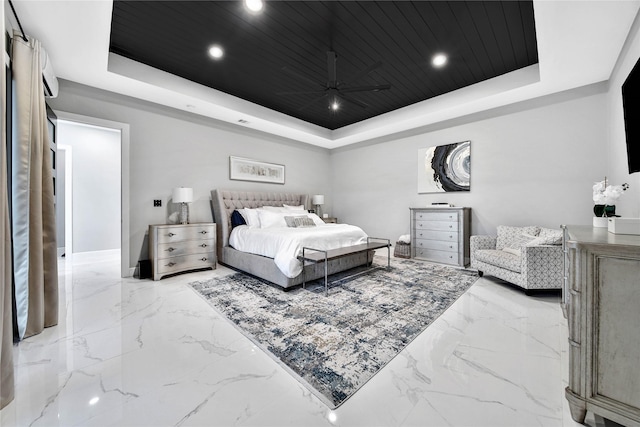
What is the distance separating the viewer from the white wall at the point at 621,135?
228 centimetres

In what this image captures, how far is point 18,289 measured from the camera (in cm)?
194

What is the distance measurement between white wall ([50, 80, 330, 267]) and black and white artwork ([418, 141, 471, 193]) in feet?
10.9

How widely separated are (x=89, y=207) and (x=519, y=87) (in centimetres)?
819

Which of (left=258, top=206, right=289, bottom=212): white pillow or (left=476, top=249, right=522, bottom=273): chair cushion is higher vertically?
(left=258, top=206, right=289, bottom=212): white pillow

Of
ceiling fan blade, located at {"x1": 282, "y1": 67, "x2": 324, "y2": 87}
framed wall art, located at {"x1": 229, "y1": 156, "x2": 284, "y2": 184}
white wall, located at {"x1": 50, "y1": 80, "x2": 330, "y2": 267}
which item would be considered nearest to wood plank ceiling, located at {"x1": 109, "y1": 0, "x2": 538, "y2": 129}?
ceiling fan blade, located at {"x1": 282, "y1": 67, "x2": 324, "y2": 87}

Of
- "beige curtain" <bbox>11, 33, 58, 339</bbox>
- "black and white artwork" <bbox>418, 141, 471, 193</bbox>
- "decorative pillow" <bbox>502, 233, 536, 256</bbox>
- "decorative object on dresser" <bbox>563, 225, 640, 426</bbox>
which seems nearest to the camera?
"decorative object on dresser" <bbox>563, 225, 640, 426</bbox>

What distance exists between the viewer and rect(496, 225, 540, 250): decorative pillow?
12.1ft

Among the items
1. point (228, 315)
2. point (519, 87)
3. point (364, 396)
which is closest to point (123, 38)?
point (228, 315)

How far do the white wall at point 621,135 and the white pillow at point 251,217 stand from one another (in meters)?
4.54

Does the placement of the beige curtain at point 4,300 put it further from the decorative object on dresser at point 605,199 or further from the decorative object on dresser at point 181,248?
the decorative object on dresser at point 605,199

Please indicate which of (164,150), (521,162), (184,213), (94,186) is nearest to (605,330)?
(521,162)

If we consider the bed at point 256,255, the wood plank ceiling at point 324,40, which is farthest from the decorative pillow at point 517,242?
the wood plank ceiling at point 324,40

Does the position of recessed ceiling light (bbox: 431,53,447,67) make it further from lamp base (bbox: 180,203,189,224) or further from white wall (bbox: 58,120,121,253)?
white wall (bbox: 58,120,121,253)

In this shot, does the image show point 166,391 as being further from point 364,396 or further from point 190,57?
point 190,57
